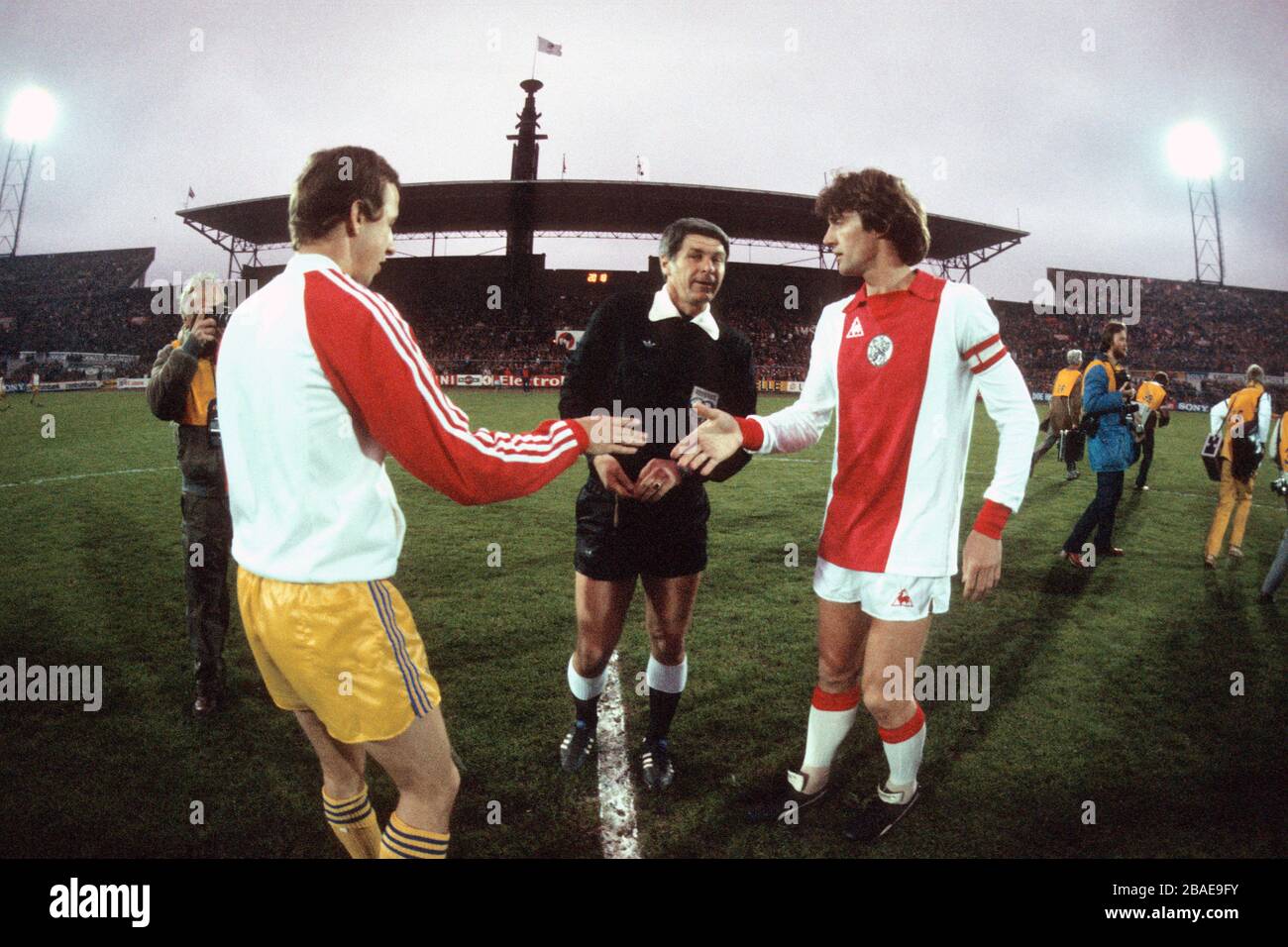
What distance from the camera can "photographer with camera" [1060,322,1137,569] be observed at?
22.3 ft

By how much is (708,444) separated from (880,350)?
0.71 meters

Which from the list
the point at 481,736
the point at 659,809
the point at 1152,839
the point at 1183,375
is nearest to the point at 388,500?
the point at 659,809

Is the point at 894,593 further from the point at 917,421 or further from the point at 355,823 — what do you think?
the point at 355,823

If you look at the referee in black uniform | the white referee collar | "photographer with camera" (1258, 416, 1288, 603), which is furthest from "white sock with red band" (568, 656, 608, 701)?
"photographer with camera" (1258, 416, 1288, 603)

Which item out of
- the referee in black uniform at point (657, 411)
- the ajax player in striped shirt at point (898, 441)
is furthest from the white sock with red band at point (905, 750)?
the referee in black uniform at point (657, 411)

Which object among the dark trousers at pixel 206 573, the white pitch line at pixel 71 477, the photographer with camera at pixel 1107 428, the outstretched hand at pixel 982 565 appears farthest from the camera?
the white pitch line at pixel 71 477

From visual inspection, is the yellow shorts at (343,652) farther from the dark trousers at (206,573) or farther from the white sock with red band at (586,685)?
the dark trousers at (206,573)

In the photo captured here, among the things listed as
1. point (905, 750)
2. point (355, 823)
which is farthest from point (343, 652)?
point (905, 750)

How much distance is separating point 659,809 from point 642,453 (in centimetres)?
154

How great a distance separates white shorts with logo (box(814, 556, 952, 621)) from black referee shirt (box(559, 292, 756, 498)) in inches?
27.3

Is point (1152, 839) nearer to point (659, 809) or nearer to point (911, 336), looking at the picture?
point (659, 809)

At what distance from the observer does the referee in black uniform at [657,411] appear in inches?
122

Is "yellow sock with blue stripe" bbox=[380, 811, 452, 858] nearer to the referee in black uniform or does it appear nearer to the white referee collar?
the referee in black uniform

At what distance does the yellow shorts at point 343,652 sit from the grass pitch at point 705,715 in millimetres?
1371
